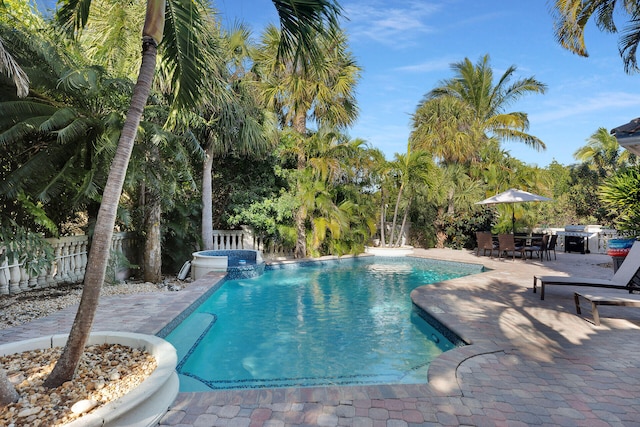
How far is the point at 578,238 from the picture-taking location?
15461mm

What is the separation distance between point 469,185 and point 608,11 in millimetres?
8232

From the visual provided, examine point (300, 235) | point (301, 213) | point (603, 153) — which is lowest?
point (300, 235)

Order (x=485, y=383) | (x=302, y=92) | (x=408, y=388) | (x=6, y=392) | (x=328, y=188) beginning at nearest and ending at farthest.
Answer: (x=6, y=392)
(x=408, y=388)
(x=485, y=383)
(x=302, y=92)
(x=328, y=188)

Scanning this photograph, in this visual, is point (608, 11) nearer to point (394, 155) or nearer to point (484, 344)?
point (394, 155)

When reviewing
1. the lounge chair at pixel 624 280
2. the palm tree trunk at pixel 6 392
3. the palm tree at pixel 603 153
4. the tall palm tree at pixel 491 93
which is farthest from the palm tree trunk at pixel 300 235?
the palm tree at pixel 603 153

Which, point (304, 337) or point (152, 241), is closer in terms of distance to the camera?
point (304, 337)

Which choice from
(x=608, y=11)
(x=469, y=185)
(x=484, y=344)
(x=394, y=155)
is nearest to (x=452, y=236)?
(x=469, y=185)

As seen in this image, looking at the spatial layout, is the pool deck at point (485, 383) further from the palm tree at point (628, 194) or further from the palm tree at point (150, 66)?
the palm tree at point (628, 194)

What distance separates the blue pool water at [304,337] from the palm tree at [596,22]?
7797 millimetres

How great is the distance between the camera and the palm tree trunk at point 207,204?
11930 millimetres

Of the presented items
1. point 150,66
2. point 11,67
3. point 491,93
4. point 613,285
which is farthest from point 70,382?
point 491,93

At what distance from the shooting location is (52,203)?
7.52 meters

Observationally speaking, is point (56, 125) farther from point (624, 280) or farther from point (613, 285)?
point (624, 280)

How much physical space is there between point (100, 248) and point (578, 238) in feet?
58.8
